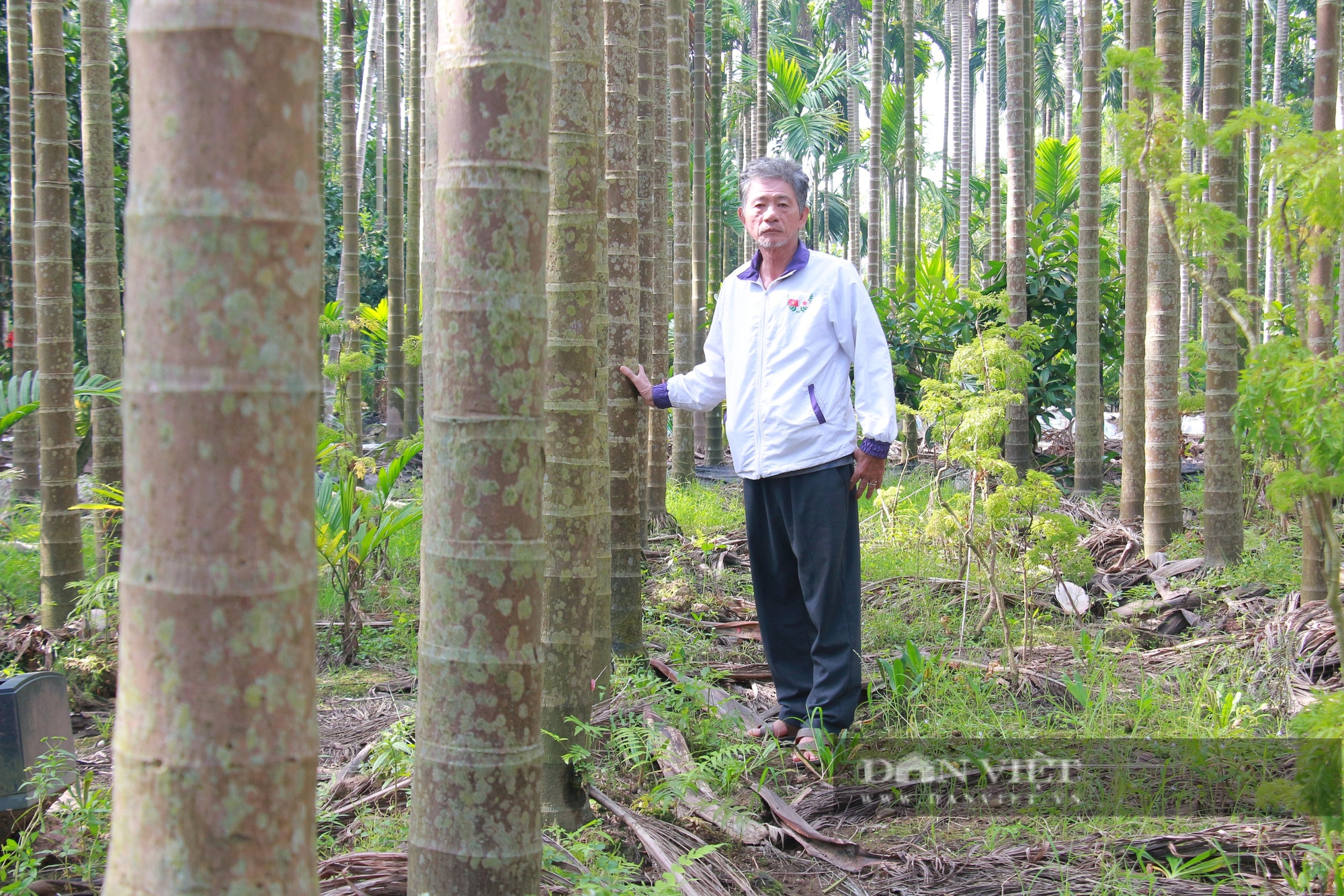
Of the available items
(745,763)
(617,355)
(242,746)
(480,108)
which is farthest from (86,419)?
(242,746)

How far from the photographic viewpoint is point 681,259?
354 inches

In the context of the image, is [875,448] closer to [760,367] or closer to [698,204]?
[760,367]

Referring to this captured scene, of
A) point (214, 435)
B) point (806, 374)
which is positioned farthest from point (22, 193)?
point (214, 435)

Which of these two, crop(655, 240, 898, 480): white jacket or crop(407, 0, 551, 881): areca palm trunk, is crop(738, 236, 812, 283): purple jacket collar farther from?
crop(407, 0, 551, 881): areca palm trunk

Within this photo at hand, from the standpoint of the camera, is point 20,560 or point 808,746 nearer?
point 808,746

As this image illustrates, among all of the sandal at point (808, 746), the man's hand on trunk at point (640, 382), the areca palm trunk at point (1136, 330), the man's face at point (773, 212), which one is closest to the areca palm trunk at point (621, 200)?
the man's hand on trunk at point (640, 382)

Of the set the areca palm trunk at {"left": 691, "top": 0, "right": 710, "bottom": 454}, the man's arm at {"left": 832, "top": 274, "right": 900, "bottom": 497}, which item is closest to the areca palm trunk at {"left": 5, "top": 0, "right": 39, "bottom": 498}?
the man's arm at {"left": 832, "top": 274, "right": 900, "bottom": 497}

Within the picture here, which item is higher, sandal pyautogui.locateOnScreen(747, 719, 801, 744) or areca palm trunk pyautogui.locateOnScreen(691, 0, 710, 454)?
areca palm trunk pyautogui.locateOnScreen(691, 0, 710, 454)

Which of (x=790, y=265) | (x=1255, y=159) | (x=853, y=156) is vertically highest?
(x=853, y=156)

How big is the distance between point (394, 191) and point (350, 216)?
584 millimetres

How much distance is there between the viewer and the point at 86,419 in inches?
271

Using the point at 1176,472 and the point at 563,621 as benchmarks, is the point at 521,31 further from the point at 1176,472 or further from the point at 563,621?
the point at 1176,472

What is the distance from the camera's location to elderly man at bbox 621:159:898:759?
3.49 m

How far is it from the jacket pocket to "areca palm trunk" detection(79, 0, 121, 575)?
3.10 m
